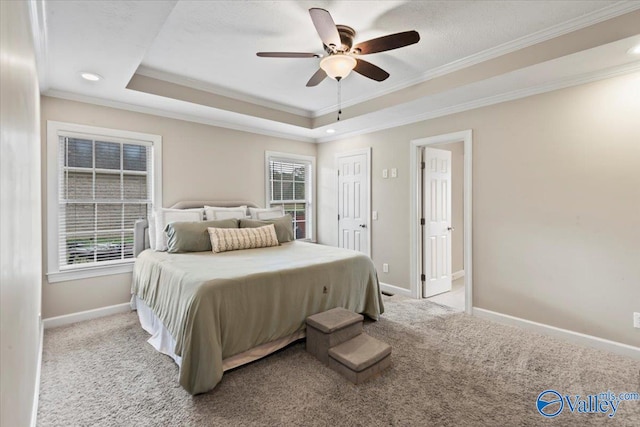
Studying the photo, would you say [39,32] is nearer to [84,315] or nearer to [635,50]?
[84,315]

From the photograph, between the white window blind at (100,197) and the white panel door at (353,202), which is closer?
the white window blind at (100,197)

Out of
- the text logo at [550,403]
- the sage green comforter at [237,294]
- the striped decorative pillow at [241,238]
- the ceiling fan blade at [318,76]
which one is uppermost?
the ceiling fan blade at [318,76]

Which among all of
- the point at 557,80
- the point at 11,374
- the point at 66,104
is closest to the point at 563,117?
the point at 557,80

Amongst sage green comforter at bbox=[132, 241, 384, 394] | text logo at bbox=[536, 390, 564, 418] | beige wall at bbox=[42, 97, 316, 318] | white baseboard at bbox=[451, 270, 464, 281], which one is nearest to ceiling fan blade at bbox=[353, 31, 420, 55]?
sage green comforter at bbox=[132, 241, 384, 394]

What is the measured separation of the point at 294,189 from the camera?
210 inches

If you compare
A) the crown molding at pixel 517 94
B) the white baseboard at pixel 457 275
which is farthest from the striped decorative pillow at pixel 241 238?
the white baseboard at pixel 457 275

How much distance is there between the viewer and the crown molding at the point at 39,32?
176 centimetres

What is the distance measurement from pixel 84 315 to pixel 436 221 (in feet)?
14.8

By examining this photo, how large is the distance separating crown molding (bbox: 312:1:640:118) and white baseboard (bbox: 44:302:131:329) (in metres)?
4.09

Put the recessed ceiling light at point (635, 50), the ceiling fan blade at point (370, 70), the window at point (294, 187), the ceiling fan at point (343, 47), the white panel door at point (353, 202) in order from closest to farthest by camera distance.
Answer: the ceiling fan at point (343, 47) < the recessed ceiling light at point (635, 50) < the ceiling fan blade at point (370, 70) < the white panel door at point (353, 202) < the window at point (294, 187)

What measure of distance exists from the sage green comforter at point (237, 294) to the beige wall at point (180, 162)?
1.60 feet

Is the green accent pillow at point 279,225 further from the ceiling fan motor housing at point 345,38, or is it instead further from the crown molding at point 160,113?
the ceiling fan motor housing at point 345,38

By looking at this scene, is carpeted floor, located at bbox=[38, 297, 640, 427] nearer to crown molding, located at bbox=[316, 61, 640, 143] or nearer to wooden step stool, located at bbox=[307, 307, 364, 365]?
wooden step stool, located at bbox=[307, 307, 364, 365]

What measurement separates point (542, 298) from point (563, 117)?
1.80 m
